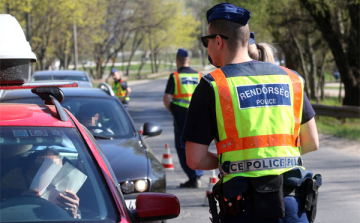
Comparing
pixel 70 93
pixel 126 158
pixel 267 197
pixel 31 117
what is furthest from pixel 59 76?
pixel 267 197

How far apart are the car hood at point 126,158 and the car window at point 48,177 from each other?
2386mm

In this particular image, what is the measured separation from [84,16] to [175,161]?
120ft

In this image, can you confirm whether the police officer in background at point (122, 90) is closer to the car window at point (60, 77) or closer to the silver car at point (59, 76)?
the silver car at point (59, 76)

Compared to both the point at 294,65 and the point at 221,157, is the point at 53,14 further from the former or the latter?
the point at 221,157

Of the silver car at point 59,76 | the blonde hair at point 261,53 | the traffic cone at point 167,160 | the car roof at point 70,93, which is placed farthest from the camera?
the silver car at point 59,76

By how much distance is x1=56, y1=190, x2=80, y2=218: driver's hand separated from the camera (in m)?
3.09

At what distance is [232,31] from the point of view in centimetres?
317

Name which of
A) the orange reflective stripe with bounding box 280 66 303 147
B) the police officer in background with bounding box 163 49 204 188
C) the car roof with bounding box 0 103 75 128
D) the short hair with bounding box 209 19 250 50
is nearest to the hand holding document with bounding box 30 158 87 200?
the car roof with bounding box 0 103 75 128

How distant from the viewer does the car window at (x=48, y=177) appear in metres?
3.06

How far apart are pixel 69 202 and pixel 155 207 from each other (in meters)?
0.47

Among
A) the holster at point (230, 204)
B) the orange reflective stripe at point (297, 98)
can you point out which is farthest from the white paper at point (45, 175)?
the orange reflective stripe at point (297, 98)

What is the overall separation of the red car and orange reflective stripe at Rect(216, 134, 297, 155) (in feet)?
1.63

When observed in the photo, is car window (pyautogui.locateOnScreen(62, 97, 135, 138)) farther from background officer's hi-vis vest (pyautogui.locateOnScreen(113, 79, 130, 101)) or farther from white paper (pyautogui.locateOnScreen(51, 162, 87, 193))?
background officer's hi-vis vest (pyautogui.locateOnScreen(113, 79, 130, 101))

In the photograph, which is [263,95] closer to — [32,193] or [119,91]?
[32,193]
